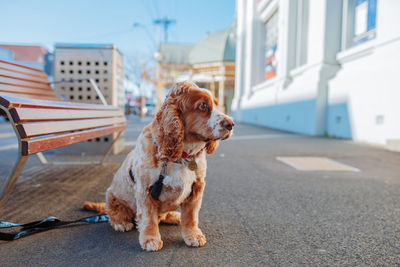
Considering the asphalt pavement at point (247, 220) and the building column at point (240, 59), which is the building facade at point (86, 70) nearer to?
the asphalt pavement at point (247, 220)

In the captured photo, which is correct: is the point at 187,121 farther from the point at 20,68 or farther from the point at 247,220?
the point at 20,68

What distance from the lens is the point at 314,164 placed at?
4559 millimetres

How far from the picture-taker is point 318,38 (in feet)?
28.8

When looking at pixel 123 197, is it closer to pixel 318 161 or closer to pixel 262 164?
pixel 262 164

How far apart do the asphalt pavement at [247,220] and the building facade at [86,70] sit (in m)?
1.42

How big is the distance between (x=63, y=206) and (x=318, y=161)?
158 inches

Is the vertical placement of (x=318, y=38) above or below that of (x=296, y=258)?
above

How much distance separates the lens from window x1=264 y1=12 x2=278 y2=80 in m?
13.8

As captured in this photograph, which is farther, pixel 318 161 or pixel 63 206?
pixel 318 161

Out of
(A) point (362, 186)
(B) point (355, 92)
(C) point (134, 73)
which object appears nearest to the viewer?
(A) point (362, 186)

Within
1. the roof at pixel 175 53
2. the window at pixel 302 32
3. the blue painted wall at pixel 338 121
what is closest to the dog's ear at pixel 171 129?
the blue painted wall at pixel 338 121

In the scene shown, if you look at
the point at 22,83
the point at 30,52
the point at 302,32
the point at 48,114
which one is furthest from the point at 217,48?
the point at 30,52

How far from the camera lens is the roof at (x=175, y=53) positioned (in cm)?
3047

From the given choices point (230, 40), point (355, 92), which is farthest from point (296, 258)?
point (230, 40)
